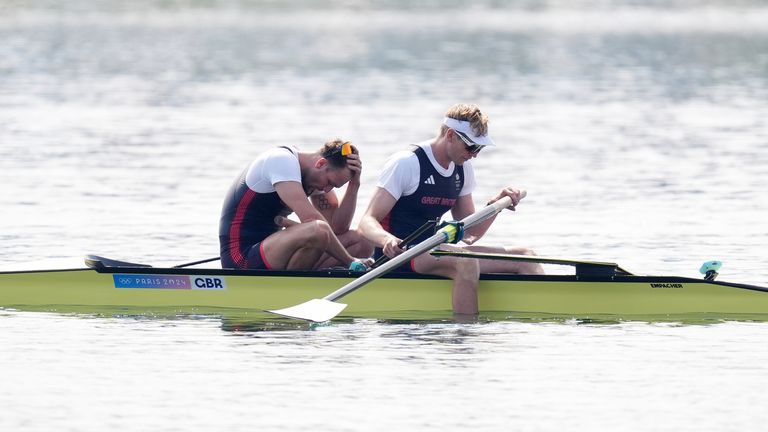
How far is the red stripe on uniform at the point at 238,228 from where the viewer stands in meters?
14.7

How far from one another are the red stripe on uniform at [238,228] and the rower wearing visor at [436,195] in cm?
107

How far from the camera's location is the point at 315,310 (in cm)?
1430

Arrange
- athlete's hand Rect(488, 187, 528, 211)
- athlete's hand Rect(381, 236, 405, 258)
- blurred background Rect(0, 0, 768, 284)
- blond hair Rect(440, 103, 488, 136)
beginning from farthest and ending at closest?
blurred background Rect(0, 0, 768, 284) → athlete's hand Rect(488, 187, 528, 211) → blond hair Rect(440, 103, 488, 136) → athlete's hand Rect(381, 236, 405, 258)

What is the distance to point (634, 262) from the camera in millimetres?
18672

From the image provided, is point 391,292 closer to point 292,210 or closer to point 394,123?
point 292,210

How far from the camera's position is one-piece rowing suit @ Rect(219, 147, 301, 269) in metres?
Answer: 14.5

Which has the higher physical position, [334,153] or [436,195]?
[334,153]

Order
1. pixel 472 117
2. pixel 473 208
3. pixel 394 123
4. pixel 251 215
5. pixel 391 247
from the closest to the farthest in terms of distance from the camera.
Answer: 1. pixel 391 247
2. pixel 472 117
3. pixel 251 215
4. pixel 473 208
5. pixel 394 123

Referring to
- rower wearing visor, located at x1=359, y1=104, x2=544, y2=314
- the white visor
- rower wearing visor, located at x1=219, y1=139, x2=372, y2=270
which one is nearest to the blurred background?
rower wearing visor, located at x1=219, y1=139, x2=372, y2=270

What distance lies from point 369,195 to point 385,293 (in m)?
9.67

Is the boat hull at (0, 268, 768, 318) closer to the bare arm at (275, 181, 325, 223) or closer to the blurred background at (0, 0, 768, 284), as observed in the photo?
the blurred background at (0, 0, 768, 284)

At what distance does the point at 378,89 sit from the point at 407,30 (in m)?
35.7

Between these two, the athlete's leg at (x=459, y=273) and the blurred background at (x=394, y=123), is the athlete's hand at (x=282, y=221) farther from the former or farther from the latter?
the blurred background at (x=394, y=123)


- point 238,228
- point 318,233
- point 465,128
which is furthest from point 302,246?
point 465,128
